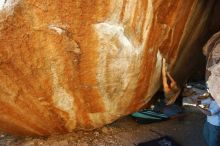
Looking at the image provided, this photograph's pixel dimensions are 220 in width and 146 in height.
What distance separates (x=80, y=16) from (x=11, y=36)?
27cm

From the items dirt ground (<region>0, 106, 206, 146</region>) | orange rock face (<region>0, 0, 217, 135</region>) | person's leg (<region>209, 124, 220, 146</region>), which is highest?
orange rock face (<region>0, 0, 217, 135</region>)

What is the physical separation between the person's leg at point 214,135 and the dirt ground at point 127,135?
190mm

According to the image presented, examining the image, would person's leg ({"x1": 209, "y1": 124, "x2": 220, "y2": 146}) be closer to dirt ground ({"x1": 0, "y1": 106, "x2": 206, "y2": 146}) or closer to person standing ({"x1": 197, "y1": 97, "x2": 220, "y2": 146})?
person standing ({"x1": 197, "y1": 97, "x2": 220, "y2": 146})

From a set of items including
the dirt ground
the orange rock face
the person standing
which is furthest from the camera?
the dirt ground

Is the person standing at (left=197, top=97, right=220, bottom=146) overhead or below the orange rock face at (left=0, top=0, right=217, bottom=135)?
below

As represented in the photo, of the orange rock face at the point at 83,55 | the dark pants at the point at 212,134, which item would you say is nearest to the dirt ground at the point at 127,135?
the orange rock face at the point at 83,55

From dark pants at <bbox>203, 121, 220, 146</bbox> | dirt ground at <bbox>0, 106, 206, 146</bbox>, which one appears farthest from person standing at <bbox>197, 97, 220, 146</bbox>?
dirt ground at <bbox>0, 106, 206, 146</bbox>

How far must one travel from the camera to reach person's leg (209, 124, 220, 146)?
1.62m

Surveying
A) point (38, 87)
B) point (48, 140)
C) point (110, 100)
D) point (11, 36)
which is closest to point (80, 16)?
point (11, 36)

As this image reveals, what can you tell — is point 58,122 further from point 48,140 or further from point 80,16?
point 80,16

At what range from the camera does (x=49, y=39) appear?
137 cm

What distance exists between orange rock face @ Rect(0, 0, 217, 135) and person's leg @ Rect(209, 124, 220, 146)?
352 mm

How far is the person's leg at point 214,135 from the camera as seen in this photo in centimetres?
162

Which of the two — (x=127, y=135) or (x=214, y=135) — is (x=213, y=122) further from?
(x=127, y=135)
